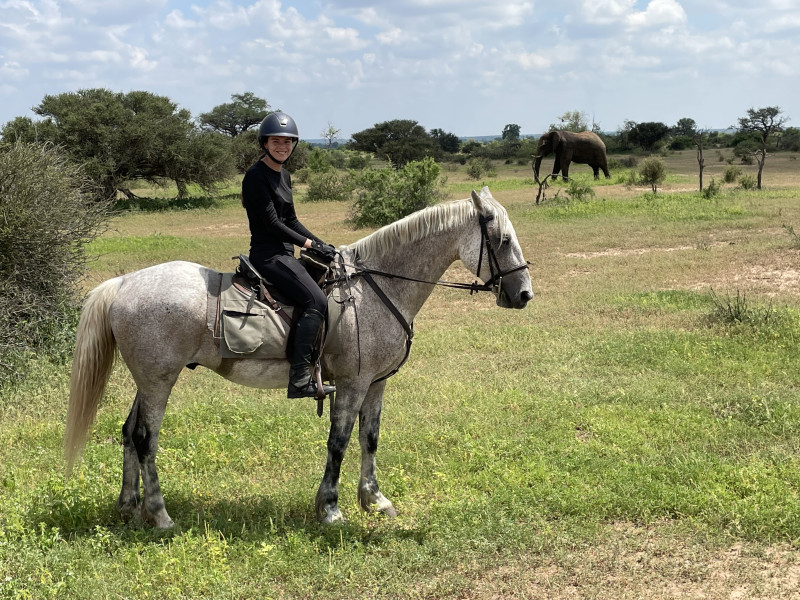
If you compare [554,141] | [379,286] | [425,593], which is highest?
[554,141]

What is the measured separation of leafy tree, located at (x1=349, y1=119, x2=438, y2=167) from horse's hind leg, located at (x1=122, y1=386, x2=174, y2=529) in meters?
42.2

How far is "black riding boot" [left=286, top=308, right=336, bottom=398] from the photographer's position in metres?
4.54

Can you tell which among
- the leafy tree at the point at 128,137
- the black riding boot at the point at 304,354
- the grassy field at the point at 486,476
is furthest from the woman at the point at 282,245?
the leafy tree at the point at 128,137

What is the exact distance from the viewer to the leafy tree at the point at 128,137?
28.5 meters

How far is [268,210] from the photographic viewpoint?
14.9 ft

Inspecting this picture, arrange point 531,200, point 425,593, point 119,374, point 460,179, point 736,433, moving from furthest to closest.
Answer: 1. point 460,179
2. point 531,200
3. point 119,374
4. point 736,433
5. point 425,593

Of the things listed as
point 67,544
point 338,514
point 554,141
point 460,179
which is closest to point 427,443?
point 338,514

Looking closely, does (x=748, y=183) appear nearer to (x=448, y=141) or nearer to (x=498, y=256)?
(x=498, y=256)

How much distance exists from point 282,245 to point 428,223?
3.41ft

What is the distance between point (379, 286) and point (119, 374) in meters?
4.98

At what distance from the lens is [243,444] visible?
6238 mm

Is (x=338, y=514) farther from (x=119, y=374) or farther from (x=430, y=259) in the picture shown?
(x=119, y=374)

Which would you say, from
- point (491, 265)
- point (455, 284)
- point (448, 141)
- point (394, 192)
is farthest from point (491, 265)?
point (448, 141)

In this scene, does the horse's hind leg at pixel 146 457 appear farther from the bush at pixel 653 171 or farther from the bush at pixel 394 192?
the bush at pixel 653 171
